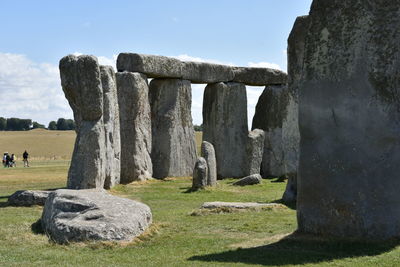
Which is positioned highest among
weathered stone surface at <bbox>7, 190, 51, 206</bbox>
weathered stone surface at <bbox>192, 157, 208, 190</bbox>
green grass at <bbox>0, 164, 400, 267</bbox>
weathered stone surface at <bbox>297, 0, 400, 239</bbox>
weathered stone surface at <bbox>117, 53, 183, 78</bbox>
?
weathered stone surface at <bbox>117, 53, 183, 78</bbox>

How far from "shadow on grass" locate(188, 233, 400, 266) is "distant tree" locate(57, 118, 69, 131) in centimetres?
11247

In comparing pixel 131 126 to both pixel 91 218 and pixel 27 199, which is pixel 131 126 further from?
pixel 91 218

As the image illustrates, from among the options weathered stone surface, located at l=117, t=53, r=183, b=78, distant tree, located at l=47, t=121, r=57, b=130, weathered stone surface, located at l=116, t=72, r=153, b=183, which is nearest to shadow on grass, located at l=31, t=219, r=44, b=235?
weathered stone surface, located at l=116, t=72, r=153, b=183

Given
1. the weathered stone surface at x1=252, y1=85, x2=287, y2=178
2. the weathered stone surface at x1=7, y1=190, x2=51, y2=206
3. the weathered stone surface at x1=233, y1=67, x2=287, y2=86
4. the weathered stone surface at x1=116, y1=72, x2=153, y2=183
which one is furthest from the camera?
the weathered stone surface at x1=233, y1=67, x2=287, y2=86

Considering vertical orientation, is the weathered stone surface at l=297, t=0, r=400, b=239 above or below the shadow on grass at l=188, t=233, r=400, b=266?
above

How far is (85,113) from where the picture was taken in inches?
675

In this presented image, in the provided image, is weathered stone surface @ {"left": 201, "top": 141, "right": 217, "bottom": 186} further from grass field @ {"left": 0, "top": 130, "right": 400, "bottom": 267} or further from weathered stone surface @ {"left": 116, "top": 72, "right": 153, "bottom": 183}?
grass field @ {"left": 0, "top": 130, "right": 400, "bottom": 267}

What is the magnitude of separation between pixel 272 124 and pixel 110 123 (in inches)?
392

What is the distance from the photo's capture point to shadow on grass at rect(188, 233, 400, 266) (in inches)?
335

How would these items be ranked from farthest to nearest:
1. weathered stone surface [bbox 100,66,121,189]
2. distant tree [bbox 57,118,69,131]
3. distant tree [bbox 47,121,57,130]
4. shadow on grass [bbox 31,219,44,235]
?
distant tree [bbox 47,121,57,130]
distant tree [bbox 57,118,69,131]
weathered stone surface [bbox 100,66,121,189]
shadow on grass [bbox 31,219,44,235]

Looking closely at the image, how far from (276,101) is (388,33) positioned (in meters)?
18.6

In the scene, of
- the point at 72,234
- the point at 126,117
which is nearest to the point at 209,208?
the point at 72,234

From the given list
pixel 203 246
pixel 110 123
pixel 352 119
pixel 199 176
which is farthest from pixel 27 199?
pixel 352 119

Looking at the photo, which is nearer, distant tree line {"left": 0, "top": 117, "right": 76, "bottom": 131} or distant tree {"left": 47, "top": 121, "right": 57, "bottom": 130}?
Answer: distant tree line {"left": 0, "top": 117, "right": 76, "bottom": 131}
